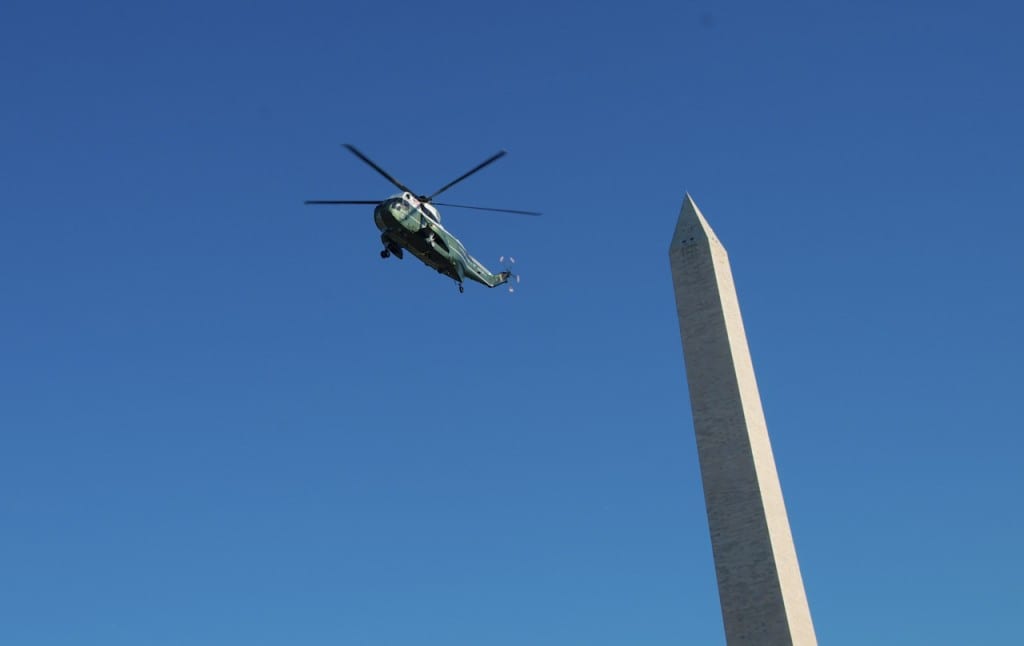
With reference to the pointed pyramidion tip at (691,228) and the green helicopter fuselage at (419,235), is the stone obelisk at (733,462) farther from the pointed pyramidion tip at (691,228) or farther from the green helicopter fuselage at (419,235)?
the green helicopter fuselage at (419,235)

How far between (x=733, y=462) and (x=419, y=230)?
12187 millimetres

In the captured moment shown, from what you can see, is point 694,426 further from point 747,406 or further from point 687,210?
point 687,210

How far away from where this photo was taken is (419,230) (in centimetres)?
3559

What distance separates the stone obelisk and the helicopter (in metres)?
6.37

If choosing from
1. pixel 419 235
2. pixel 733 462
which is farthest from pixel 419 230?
pixel 733 462

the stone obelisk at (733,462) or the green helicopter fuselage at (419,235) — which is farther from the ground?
the green helicopter fuselage at (419,235)

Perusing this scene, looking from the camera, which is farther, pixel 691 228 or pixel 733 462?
pixel 691 228

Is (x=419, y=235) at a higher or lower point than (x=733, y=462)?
higher

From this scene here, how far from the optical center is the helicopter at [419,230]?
34719 millimetres

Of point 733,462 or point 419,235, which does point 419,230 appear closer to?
point 419,235

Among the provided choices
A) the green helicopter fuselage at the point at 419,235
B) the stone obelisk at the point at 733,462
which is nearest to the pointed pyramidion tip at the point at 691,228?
the stone obelisk at the point at 733,462

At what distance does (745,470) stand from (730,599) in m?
3.83

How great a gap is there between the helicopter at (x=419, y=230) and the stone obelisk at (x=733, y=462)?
20.9ft

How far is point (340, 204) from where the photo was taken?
121ft
